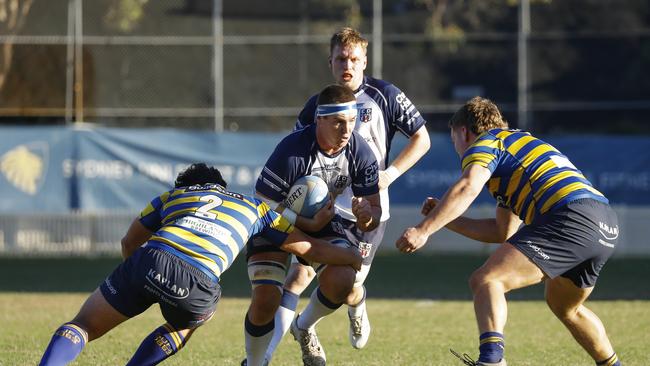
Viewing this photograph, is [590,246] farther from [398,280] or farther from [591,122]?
[591,122]

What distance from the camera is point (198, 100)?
2028cm

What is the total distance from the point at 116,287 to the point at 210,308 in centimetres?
52

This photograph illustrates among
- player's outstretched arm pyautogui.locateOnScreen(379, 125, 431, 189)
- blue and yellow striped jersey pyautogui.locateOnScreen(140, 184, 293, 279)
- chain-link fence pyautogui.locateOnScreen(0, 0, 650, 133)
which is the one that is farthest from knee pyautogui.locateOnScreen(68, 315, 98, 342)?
chain-link fence pyautogui.locateOnScreen(0, 0, 650, 133)

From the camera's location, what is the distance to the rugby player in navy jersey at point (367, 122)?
797cm

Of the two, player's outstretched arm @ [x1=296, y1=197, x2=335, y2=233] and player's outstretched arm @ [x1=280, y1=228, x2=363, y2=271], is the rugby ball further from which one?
player's outstretched arm @ [x1=280, y1=228, x2=363, y2=271]

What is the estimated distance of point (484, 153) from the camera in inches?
248

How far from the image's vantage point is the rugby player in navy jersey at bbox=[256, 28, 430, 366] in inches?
314

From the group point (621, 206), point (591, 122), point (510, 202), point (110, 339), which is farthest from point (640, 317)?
point (591, 122)

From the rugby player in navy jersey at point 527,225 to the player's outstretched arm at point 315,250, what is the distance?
552mm

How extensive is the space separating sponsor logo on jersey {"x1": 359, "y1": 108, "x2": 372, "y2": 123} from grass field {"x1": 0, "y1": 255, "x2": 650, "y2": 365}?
1784 mm

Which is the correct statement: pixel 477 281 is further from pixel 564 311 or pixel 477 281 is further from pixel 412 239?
pixel 564 311

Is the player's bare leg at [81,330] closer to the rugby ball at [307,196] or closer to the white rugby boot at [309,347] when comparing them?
the rugby ball at [307,196]

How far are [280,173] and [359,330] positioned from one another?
5.80 ft

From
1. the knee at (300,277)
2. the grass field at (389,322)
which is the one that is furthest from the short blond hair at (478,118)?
the grass field at (389,322)
